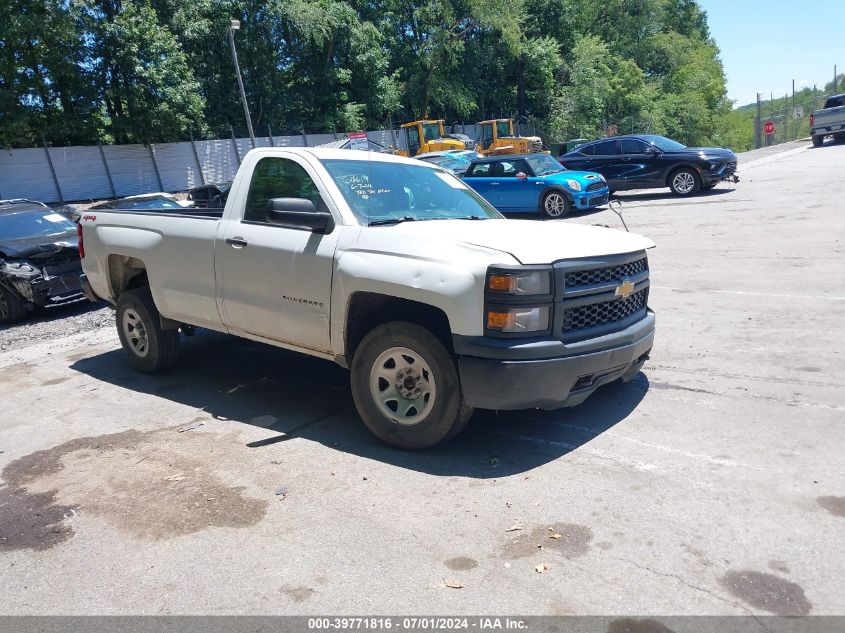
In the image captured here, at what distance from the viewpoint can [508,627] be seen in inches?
109

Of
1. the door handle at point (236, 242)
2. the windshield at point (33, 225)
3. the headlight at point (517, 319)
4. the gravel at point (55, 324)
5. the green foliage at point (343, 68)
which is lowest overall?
the gravel at point (55, 324)

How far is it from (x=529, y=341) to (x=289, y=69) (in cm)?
4218

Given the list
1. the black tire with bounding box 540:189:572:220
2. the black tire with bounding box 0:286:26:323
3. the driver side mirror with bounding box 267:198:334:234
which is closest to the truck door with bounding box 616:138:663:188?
the black tire with bounding box 540:189:572:220

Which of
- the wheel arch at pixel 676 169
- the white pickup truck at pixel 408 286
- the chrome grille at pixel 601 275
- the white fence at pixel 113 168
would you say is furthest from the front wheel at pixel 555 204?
the white fence at pixel 113 168

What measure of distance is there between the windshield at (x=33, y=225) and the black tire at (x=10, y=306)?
1.09 m

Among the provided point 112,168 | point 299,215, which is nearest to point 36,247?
point 299,215

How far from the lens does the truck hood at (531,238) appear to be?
4.09m

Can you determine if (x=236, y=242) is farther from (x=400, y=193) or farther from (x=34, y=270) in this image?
(x=34, y=270)

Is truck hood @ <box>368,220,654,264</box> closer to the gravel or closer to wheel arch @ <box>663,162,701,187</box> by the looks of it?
the gravel

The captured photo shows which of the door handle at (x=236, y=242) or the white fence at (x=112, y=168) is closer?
the door handle at (x=236, y=242)

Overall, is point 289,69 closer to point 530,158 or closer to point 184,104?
point 184,104

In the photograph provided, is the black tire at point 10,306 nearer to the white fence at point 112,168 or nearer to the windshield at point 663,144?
the windshield at point 663,144

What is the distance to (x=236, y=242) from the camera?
206 inches

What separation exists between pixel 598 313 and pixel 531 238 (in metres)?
0.66
